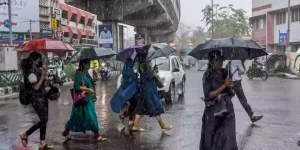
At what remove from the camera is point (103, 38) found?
29.5 meters

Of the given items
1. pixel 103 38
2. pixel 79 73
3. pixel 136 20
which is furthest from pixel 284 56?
pixel 79 73

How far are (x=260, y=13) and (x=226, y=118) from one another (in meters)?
46.4

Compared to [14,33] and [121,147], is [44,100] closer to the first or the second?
[121,147]

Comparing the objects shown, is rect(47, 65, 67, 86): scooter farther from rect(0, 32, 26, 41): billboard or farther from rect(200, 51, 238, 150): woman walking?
rect(0, 32, 26, 41): billboard

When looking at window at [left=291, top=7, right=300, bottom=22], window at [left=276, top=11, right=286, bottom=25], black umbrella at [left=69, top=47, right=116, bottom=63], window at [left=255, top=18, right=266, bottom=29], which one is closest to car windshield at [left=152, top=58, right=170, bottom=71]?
black umbrella at [left=69, top=47, right=116, bottom=63]

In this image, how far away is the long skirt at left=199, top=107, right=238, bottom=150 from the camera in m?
5.14

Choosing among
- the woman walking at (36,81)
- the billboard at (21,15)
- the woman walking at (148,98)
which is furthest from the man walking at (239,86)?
the billboard at (21,15)

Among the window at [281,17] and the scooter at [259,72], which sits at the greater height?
the window at [281,17]

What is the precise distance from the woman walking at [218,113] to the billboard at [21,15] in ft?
137

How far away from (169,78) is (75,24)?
51451 mm

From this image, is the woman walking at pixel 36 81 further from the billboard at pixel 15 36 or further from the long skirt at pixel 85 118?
the billboard at pixel 15 36

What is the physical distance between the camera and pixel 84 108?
312 inches

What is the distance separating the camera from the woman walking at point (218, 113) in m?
5.15

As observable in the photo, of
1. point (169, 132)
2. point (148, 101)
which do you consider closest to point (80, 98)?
point (148, 101)
